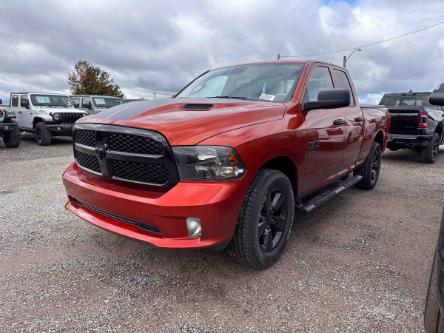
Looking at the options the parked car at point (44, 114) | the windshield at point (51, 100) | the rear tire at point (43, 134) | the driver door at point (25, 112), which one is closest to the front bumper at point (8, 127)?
the rear tire at point (43, 134)

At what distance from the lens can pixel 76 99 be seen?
15.4 m

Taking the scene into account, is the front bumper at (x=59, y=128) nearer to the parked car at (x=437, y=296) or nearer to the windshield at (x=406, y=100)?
the windshield at (x=406, y=100)

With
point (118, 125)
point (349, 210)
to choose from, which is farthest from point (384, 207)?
point (118, 125)

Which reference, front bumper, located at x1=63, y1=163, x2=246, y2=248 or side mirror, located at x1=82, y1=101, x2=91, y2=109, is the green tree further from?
front bumper, located at x1=63, y1=163, x2=246, y2=248

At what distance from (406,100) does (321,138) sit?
831 cm

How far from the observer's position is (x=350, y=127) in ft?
13.0

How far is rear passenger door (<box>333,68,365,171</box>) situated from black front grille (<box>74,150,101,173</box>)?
2.67 meters

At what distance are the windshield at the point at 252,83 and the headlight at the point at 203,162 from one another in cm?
111

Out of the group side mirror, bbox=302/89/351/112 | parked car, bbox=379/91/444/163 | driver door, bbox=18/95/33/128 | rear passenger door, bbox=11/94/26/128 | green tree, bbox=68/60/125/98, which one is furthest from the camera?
green tree, bbox=68/60/125/98

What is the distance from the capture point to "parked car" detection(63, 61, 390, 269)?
7.22 feet

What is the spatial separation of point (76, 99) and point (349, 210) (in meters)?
14.3

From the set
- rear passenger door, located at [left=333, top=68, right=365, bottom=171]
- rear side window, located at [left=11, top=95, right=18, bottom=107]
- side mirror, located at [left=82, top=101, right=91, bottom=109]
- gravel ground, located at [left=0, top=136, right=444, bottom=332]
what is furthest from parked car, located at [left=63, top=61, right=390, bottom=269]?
side mirror, located at [left=82, top=101, right=91, bottom=109]

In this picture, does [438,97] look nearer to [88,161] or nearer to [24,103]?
[88,161]

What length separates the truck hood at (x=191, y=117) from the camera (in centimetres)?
224
